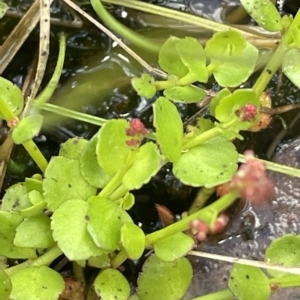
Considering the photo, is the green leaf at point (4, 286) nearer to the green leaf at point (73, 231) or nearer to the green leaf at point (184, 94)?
the green leaf at point (73, 231)

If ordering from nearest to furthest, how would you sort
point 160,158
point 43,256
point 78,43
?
point 160,158
point 43,256
point 78,43

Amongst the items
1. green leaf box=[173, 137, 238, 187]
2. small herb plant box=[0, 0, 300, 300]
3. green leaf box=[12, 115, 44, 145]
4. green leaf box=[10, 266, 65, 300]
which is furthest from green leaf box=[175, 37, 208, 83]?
green leaf box=[10, 266, 65, 300]

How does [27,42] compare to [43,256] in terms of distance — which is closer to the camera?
[43,256]

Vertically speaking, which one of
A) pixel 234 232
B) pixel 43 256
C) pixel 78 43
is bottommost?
pixel 234 232

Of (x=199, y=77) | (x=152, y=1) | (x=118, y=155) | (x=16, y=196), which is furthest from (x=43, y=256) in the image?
(x=152, y=1)

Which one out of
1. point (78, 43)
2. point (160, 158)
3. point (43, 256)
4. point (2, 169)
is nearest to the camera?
→ point (160, 158)

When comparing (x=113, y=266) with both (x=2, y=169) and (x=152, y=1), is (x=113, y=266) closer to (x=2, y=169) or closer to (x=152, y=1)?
(x=2, y=169)

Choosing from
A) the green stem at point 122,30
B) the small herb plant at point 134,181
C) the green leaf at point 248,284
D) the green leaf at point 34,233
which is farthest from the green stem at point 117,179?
the green stem at point 122,30

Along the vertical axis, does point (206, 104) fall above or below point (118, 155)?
below
